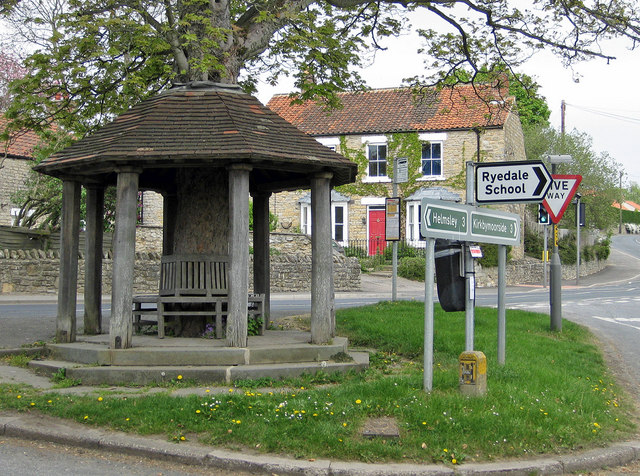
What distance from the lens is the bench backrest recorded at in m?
9.65

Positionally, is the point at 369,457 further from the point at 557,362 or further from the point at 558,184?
the point at 558,184

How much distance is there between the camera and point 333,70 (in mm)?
14078

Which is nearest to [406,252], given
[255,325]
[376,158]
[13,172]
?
[376,158]

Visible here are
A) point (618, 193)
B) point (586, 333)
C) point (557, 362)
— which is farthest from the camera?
point (618, 193)

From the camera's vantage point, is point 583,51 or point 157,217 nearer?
point 583,51

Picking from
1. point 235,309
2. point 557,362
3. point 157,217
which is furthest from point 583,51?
point 157,217

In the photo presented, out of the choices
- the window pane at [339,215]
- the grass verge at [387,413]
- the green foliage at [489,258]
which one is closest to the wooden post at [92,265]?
the grass verge at [387,413]

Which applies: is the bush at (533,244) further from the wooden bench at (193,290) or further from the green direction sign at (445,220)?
the green direction sign at (445,220)

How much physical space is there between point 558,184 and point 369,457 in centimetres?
954

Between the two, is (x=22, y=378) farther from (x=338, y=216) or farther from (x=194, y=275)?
(x=338, y=216)

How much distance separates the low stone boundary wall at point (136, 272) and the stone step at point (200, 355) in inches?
566

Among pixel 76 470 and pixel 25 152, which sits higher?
pixel 25 152

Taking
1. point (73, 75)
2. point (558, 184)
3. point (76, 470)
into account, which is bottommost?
point (76, 470)

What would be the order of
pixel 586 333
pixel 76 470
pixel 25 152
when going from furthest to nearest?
pixel 25 152 < pixel 586 333 < pixel 76 470
